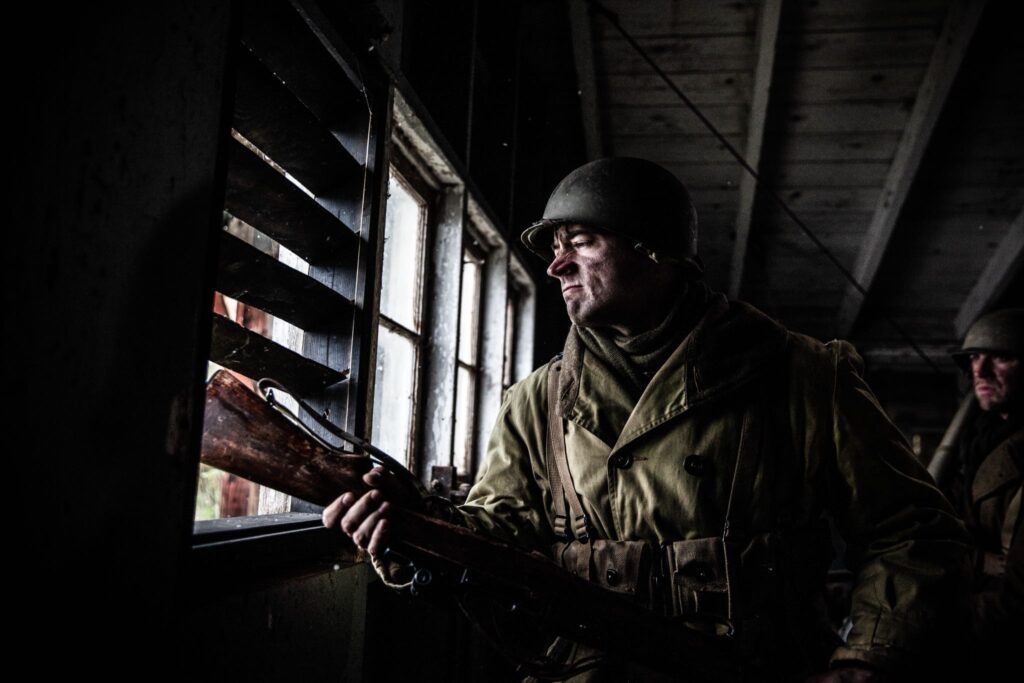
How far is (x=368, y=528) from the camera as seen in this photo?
1260 millimetres

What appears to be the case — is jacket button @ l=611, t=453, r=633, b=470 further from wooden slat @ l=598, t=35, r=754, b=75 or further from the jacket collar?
wooden slat @ l=598, t=35, r=754, b=75

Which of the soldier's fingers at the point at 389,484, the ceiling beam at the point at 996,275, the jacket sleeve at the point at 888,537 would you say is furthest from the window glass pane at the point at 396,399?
the ceiling beam at the point at 996,275

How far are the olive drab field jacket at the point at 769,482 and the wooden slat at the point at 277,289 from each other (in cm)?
57

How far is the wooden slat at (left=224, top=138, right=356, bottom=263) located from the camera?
1.41 meters

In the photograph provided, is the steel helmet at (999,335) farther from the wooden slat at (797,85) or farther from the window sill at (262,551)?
the window sill at (262,551)

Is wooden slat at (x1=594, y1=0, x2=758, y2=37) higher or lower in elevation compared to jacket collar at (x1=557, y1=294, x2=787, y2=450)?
higher

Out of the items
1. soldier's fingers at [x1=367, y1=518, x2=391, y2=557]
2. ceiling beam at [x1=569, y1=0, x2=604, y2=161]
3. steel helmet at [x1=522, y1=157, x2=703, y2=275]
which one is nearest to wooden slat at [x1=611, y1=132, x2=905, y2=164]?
ceiling beam at [x1=569, y1=0, x2=604, y2=161]

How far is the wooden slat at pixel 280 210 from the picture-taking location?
141cm

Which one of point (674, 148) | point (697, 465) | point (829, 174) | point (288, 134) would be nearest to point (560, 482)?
point (697, 465)

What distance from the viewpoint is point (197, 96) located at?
3.40ft

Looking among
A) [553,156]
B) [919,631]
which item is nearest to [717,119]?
[553,156]

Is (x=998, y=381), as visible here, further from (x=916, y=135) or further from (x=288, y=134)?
A: (x=288, y=134)

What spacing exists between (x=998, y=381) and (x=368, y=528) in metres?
3.80

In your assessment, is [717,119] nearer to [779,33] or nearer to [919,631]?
[779,33]
